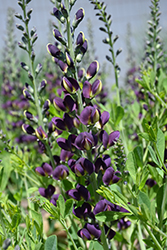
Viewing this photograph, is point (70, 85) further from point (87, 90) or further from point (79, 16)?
point (79, 16)

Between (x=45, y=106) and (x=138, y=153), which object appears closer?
(x=138, y=153)

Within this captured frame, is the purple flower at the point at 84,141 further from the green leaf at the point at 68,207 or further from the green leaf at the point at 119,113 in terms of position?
the green leaf at the point at 119,113

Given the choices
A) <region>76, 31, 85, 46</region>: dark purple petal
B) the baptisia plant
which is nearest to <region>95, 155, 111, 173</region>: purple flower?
the baptisia plant

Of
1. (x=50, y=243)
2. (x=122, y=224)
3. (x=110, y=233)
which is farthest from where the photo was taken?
(x=122, y=224)

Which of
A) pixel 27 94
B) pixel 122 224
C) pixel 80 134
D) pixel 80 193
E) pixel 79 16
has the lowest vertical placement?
pixel 122 224

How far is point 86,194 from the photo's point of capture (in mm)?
512

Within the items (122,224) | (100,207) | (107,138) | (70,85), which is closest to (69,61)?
(70,85)

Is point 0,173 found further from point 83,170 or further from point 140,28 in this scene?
point 140,28

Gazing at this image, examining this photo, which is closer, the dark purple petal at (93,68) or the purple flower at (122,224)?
the dark purple petal at (93,68)

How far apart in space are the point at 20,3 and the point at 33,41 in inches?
3.3

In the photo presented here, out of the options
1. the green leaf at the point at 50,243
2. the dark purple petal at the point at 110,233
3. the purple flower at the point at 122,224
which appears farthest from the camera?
the purple flower at the point at 122,224

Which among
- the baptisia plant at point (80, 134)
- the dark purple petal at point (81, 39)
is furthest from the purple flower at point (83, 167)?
the dark purple petal at point (81, 39)

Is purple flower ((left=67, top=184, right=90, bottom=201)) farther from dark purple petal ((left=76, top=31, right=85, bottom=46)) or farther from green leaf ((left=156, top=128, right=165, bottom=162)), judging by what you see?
dark purple petal ((left=76, top=31, right=85, bottom=46))

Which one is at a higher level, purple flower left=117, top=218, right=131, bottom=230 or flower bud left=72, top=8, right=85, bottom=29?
flower bud left=72, top=8, right=85, bottom=29
